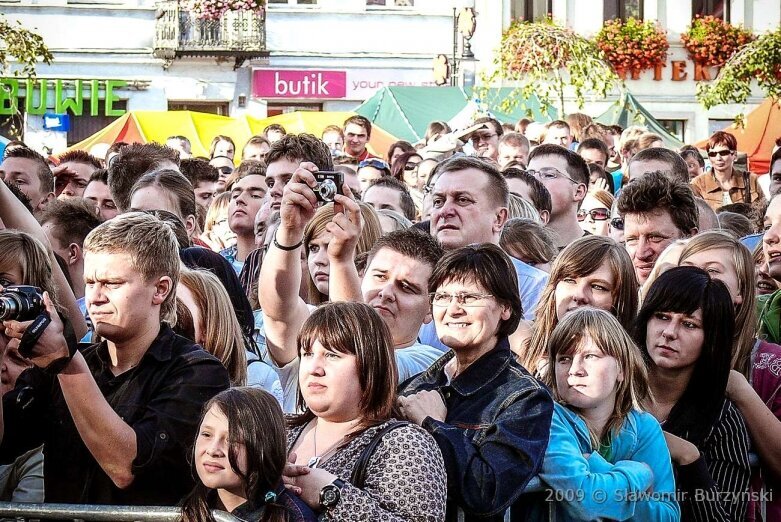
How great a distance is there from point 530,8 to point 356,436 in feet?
93.1

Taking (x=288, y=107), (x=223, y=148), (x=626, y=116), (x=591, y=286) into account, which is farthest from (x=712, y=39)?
(x=591, y=286)

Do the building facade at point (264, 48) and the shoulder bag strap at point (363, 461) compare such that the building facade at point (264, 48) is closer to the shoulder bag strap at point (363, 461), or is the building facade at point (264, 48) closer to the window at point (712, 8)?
the window at point (712, 8)

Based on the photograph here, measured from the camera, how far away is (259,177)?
874 centimetres

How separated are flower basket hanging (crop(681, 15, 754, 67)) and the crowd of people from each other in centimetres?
2580

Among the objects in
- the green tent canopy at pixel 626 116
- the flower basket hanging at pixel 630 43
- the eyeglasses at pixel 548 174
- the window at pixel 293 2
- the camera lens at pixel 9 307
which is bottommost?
the camera lens at pixel 9 307

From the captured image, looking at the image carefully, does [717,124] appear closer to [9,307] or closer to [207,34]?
[207,34]

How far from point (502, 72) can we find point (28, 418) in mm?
21778

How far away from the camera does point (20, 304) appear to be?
3.66 m

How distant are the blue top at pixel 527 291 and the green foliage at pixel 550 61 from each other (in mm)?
16552

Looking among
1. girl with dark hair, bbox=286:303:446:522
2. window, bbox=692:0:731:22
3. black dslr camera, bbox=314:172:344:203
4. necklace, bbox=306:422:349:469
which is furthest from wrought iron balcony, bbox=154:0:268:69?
necklace, bbox=306:422:349:469

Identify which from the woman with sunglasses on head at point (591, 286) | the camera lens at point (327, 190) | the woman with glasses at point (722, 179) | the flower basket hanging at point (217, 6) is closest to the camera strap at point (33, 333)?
the camera lens at point (327, 190)

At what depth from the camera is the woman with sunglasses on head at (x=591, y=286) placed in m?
5.72

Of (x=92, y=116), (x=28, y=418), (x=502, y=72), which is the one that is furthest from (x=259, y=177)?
(x=92, y=116)

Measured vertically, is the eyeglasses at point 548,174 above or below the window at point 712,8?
below
